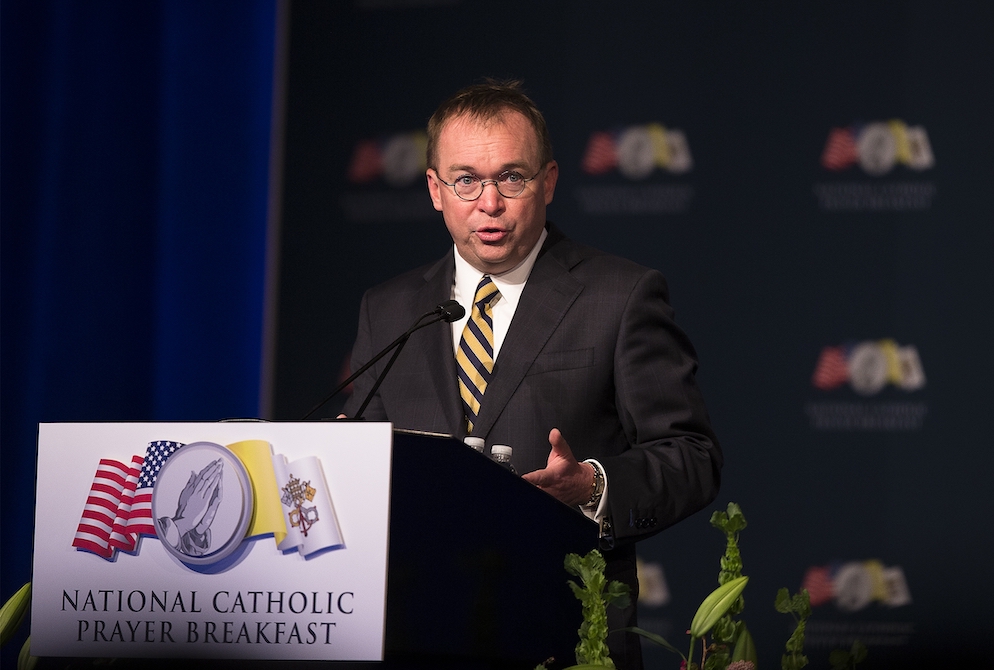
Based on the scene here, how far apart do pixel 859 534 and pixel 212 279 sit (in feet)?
8.57

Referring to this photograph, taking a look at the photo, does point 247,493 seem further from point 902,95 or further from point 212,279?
point 902,95

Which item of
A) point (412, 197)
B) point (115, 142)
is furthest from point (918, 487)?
point (115, 142)

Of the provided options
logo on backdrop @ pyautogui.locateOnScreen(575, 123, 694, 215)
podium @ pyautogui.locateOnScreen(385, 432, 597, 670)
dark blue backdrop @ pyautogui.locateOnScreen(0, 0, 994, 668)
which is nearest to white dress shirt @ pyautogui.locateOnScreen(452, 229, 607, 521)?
podium @ pyautogui.locateOnScreen(385, 432, 597, 670)

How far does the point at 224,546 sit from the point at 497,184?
119cm

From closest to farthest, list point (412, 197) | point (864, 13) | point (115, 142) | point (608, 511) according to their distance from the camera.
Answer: point (608, 511) < point (115, 142) < point (864, 13) < point (412, 197)

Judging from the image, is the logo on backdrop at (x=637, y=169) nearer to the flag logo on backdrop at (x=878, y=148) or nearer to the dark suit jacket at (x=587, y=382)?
the flag logo on backdrop at (x=878, y=148)

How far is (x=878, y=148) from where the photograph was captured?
405 cm

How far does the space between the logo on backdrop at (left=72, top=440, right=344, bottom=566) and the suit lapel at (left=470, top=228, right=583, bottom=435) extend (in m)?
0.89

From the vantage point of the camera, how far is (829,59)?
13.4 feet

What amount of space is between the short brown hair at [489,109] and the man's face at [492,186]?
0.04 feet

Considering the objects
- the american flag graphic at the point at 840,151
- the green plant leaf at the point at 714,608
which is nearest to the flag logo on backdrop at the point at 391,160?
the american flag graphic at the point at 840,151

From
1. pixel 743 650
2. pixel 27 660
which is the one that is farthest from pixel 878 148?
pixel 27 660

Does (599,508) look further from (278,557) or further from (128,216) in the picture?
(128,216)

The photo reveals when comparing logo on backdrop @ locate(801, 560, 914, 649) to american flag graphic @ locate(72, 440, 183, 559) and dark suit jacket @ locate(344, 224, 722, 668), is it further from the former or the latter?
american flag graphic @ locate(72, 440, 183, 559)
